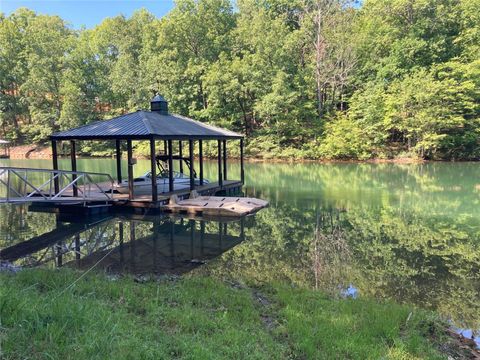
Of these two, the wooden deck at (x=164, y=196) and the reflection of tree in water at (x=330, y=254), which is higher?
the wooden deck at (x=164, y=196)

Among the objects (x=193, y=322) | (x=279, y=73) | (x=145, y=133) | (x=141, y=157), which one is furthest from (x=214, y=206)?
(x=141, y=157)

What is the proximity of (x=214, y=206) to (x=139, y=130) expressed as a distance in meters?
3.59

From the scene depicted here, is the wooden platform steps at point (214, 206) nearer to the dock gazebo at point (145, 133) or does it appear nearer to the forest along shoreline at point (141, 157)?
the dock gazebo at point (145, 133)

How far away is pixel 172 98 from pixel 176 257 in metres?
34.5

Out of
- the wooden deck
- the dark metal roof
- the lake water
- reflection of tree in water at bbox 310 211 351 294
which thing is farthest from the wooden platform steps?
reflection of tree in water at bbox 310 211 351 294

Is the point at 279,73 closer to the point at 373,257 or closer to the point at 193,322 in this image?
the point at 373,257

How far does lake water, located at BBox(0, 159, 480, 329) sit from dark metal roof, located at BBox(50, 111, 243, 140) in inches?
110

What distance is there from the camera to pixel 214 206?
13609 millimetres

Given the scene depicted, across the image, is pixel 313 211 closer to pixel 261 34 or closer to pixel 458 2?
pixel 261 34

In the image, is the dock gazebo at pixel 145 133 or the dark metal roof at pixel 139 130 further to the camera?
the dock gazebo at pixel 145 133

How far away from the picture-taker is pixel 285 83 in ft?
120

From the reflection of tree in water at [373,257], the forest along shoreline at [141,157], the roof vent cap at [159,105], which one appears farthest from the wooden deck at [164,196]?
the forest along shoreline at [141,157]

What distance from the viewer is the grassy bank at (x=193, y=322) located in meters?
3.35

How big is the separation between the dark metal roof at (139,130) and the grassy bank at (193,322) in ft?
25.0
